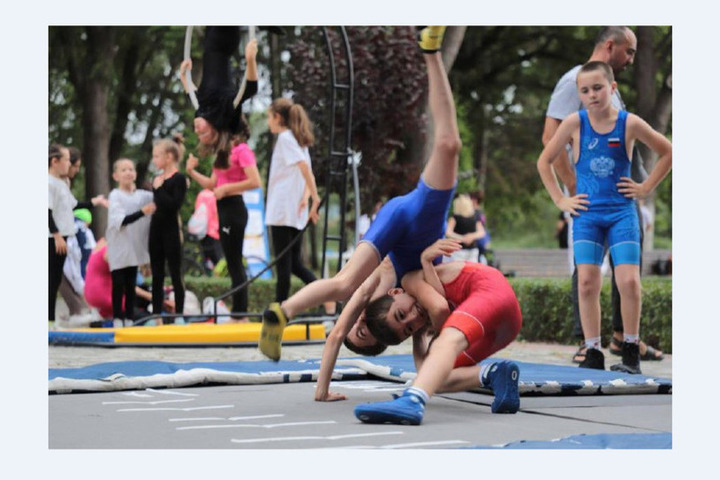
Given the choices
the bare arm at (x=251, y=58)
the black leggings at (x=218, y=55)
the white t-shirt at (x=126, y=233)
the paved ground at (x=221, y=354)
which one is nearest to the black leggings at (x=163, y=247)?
the white t-shirt at (x=126, y=233)

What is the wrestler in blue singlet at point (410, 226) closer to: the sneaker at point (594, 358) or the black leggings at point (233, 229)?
the sneaker at point (594, 358)

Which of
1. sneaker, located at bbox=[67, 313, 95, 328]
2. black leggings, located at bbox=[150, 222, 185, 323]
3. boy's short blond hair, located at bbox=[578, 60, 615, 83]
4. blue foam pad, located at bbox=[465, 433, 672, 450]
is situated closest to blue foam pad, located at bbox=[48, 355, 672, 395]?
blue foam pad, located at bbox=[465, 433, 672, 450]

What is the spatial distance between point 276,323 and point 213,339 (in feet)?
15.2

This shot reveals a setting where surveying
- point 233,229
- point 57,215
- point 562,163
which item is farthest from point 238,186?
point 562,163

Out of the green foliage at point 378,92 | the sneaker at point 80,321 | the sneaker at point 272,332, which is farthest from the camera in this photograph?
the green foliage at point 378,92

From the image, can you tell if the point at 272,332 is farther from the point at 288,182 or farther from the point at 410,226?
the point at 288,182

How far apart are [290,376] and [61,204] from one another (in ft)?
14.3

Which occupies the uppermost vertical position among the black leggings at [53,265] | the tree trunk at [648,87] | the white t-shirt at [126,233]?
the tree trunk at [648,87]

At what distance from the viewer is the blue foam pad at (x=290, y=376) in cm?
543

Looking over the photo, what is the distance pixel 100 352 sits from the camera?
8.33 m

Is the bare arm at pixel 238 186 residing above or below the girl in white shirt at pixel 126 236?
above

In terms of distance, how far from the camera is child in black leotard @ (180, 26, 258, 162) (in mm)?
7648

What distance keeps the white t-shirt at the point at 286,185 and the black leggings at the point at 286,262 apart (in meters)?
0.10

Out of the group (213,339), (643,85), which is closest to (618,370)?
(213,339)
